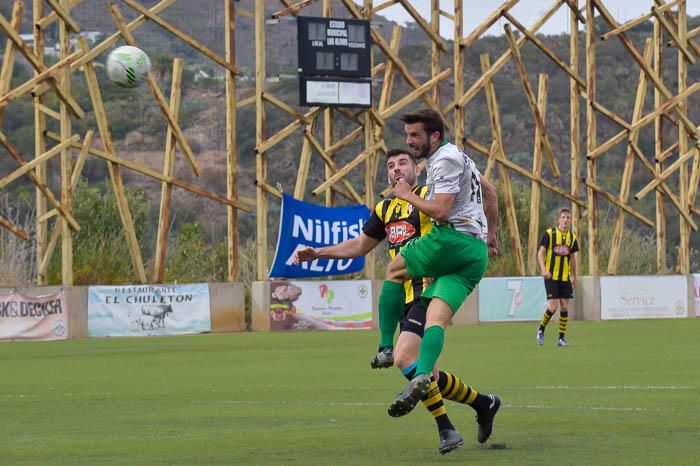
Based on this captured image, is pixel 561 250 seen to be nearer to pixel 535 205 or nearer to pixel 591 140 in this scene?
pixel 535 205

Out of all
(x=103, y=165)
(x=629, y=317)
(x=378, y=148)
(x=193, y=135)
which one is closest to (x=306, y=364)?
(x=378, y=148)

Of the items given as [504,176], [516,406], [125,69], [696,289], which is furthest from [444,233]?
[696,289]

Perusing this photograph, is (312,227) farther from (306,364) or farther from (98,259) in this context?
(306,364)

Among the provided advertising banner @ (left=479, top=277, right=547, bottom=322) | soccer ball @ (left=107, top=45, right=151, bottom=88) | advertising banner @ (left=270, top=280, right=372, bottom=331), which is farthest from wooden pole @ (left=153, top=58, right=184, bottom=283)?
soccer ball @ (left=107, top=45, right=151, bottom=88)

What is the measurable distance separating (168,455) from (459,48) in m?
29.6

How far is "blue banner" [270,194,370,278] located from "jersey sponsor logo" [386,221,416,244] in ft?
67.7

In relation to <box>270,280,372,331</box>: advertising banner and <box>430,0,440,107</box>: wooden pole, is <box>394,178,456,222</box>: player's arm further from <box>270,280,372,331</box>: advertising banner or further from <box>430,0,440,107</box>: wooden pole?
<box>430,0,440,107</box>: wooden pole

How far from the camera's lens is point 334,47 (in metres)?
33.2

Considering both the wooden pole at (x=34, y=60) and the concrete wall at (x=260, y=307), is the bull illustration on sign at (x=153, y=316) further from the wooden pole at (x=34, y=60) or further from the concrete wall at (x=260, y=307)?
the wooden pole at (x=34, y=60)

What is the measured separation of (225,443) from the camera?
9.41 metres

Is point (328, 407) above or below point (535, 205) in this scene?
below

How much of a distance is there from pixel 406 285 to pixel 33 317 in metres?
19.1

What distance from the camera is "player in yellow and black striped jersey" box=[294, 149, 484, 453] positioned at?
8.81 m

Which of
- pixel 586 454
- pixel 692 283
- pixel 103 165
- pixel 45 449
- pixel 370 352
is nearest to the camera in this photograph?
pixel 586 454
